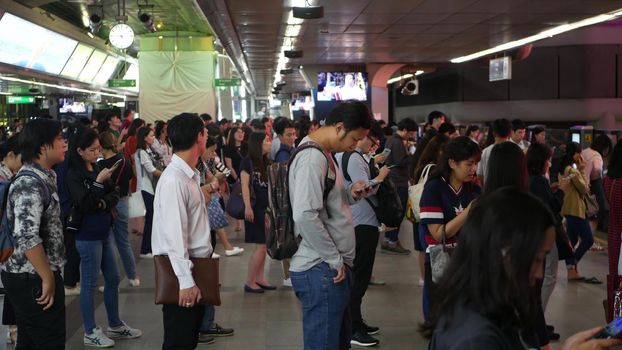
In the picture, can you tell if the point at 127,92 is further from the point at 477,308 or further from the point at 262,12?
the point at 477,308

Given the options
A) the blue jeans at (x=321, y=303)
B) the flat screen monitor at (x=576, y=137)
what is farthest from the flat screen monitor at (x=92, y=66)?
the blue jeans at (x=321, y=303)

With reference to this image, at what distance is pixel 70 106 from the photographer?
2456 cm

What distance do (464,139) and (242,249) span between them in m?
5.43

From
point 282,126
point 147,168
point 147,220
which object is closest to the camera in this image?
point 282,126

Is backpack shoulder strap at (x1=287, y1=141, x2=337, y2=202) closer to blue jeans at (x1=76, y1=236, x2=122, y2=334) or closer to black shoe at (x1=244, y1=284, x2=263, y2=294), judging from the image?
blue jeans at (x1=76, y1=236, x2=122, y2=334)

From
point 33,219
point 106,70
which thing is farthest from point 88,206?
point 106,70

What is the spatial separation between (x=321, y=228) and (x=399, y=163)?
576 cm

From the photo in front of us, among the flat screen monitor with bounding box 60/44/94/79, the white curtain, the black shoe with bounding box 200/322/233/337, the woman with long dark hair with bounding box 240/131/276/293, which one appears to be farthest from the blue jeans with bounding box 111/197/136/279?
the white curtain

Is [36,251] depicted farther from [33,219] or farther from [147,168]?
[147,168]

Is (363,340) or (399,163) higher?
(399,163)

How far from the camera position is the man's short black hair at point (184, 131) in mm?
3854

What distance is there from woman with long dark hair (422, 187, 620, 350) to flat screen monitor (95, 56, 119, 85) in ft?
80.8

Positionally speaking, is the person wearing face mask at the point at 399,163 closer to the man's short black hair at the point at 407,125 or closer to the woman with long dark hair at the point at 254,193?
the man's short black hair at the point at 407,125

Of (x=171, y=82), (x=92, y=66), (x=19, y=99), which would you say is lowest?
(x=19, y=99)
